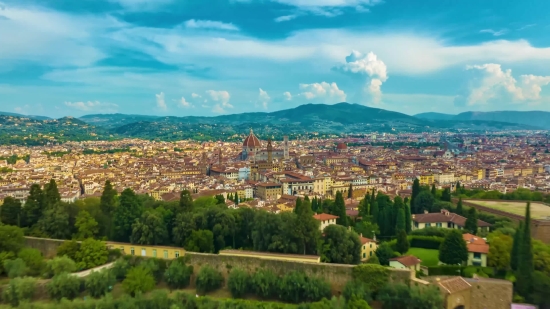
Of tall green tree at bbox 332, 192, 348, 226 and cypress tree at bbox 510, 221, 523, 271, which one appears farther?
tall green tree at bbox 332, 192, 348, 226

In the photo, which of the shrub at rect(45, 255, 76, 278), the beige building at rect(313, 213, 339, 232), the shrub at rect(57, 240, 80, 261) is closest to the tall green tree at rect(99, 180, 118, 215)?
the shrub at rect(57, 240, 80, 261)

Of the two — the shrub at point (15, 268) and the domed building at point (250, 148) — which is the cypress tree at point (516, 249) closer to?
the shrub at point (15, 268)

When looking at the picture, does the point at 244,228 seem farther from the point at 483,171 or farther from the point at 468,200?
the point at 483,171

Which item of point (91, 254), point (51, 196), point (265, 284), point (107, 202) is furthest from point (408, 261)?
point (51, 196)

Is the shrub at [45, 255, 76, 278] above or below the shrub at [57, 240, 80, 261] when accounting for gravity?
below

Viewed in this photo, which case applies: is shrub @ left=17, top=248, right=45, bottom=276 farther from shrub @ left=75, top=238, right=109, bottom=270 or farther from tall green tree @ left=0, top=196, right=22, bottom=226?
tall green tree @ left=0, top=196, right=22, bottom=226

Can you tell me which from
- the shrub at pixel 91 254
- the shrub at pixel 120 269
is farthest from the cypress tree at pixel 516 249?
the shrub at pixel 91 254

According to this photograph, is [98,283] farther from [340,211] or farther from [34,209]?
[340,211]
